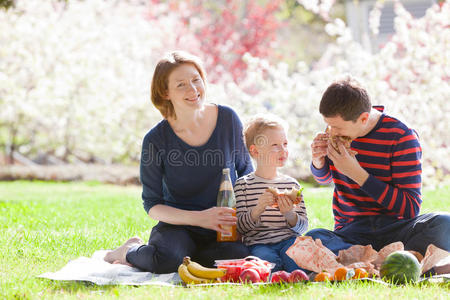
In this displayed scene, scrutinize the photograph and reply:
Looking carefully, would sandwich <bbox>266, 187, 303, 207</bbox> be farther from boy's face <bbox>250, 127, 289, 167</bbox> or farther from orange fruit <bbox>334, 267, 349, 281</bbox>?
orange fruit <bbox>334, 267, 349, 281</bbox>

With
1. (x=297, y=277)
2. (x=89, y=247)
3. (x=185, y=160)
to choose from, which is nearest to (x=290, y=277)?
(x=297, y=277)

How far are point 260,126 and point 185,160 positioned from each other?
0.59 metres

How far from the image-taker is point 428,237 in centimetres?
364

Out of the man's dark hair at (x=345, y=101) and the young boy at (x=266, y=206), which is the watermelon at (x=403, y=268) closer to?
the young boy at (x=266, y=206)

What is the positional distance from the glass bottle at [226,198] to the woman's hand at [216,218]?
7 cm

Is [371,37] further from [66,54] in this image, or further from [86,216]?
[86,216]

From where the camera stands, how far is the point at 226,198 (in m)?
4.11

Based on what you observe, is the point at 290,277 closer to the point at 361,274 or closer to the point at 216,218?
the point at 361,274

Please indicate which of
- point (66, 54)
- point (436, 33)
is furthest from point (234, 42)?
point (436, 33)

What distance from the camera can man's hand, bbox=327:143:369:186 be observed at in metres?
3.71

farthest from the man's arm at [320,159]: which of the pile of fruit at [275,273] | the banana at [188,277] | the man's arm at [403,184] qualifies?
the banana at [188,277]

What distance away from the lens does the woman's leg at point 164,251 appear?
388 centimetres

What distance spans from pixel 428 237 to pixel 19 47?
36.7 feet

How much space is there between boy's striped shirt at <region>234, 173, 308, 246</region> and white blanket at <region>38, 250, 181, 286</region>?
61cm
